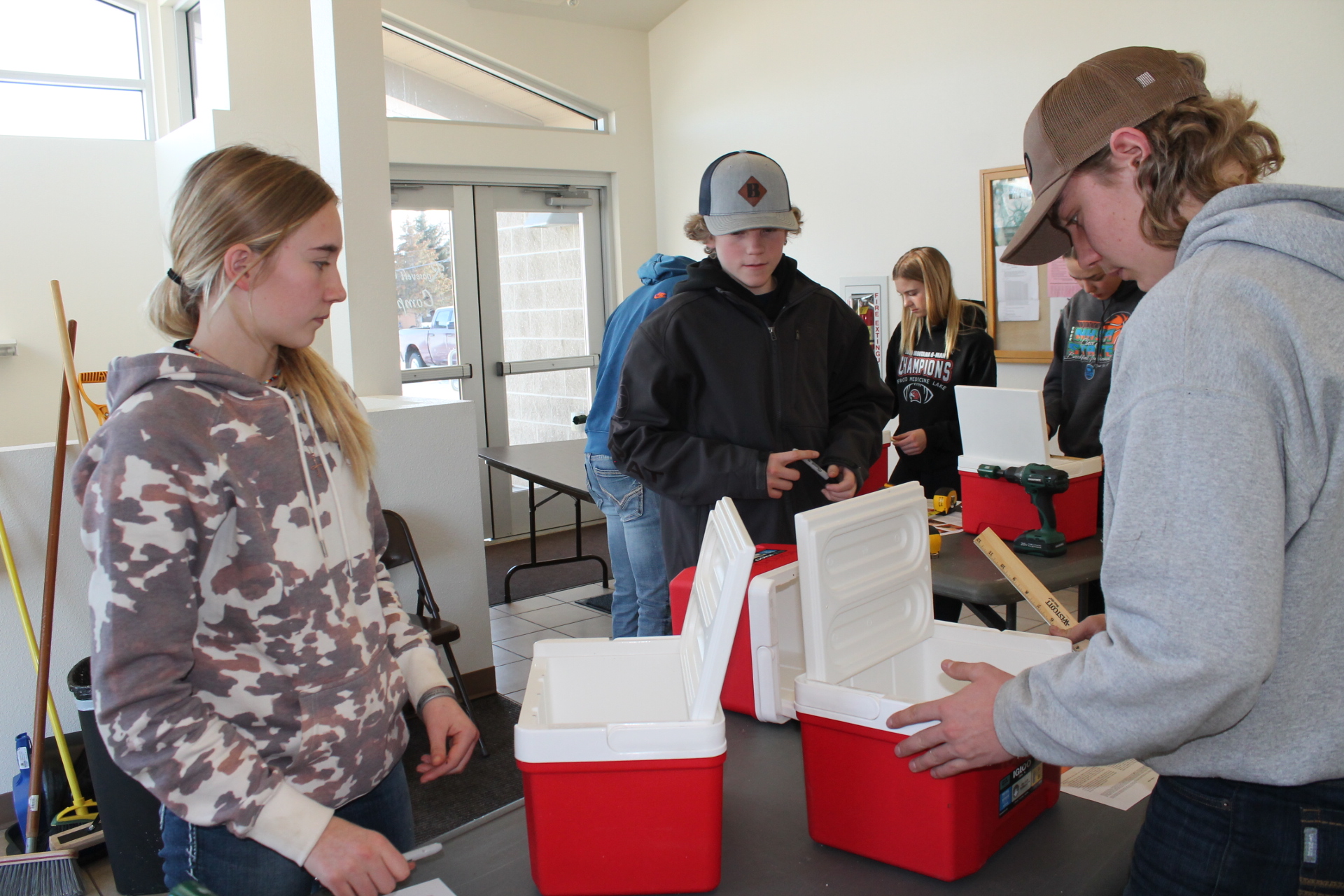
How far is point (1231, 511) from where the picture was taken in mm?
704

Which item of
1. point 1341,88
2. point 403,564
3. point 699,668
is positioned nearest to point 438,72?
point 403,564

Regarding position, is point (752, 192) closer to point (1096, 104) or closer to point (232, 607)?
point (1096, 104)

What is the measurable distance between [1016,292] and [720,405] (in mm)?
2702

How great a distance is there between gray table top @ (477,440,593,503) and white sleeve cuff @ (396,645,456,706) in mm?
2138

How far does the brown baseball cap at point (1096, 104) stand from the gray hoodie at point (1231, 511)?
13 cm

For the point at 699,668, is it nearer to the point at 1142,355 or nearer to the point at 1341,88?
the point at 1142,355

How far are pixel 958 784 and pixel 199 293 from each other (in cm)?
103

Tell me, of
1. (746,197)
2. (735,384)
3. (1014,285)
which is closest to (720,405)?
(735,384)

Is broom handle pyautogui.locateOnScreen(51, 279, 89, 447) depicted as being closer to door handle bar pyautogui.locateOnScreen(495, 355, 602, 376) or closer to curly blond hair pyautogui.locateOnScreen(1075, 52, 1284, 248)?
curly blond hair pyautogui.locateOnScreen(1075, 52, 1284, 248)

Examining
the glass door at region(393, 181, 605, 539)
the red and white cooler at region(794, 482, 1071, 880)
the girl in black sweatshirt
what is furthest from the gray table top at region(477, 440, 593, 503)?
the red and white cooler at region(794, 482, 1071, 880)

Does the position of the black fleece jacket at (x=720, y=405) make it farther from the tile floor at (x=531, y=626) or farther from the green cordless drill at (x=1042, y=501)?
the tile floor at (x=531, y=626)

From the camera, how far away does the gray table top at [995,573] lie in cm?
206

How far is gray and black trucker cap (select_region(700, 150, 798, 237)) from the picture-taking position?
2008mm

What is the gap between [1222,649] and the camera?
2.34ft
